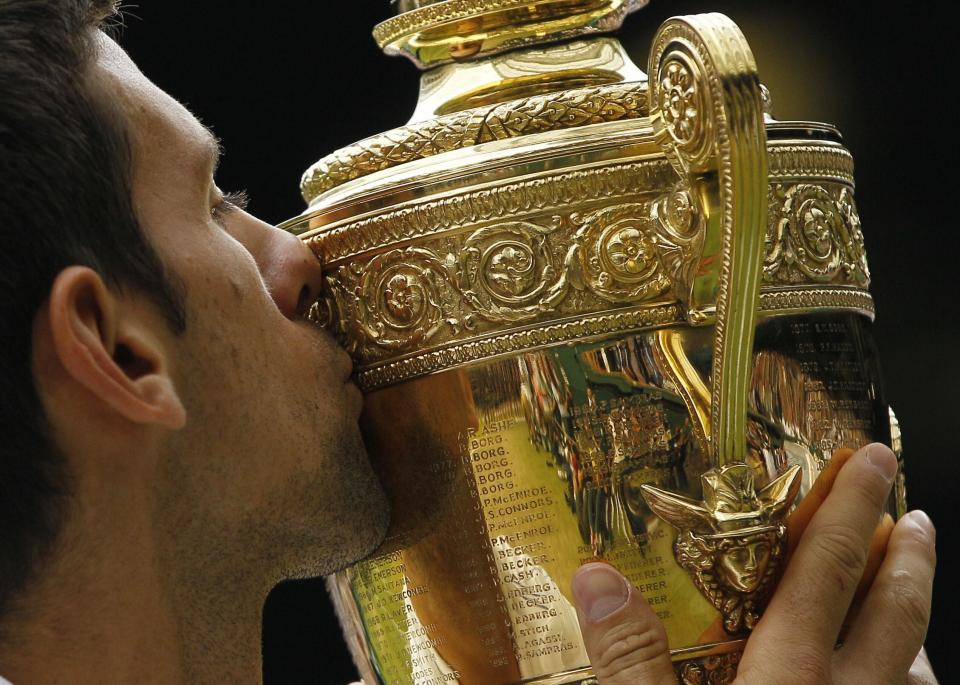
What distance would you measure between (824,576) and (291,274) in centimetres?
56

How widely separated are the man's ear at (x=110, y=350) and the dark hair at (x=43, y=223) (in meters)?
0.03

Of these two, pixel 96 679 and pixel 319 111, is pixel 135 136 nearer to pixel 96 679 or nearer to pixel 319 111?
pixel 96 679

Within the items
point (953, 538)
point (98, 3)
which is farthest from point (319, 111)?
point (98, 3)

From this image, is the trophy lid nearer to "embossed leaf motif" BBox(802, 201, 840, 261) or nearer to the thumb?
"embossed leaf motif" BBox(802, 201, 840, 261)

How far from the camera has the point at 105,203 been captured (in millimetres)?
1288

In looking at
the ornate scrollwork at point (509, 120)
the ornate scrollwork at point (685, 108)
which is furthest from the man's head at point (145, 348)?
the ornate scrollwork at point (685, 108)

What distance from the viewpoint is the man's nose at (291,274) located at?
4.67 feet

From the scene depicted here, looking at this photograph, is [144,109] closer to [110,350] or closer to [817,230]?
[110,350]

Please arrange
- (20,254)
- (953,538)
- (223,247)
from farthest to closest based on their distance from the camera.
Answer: (953,538) < (223,247) < (20,254)

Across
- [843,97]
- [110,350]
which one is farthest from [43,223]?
[843,97]

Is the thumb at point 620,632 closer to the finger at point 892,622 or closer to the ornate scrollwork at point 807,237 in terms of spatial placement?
the finger at point 892,622

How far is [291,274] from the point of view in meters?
1.42

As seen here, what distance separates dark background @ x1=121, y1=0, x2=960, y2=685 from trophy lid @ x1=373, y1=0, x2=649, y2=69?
1.90 m

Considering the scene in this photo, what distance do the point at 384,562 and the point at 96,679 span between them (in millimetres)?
291
